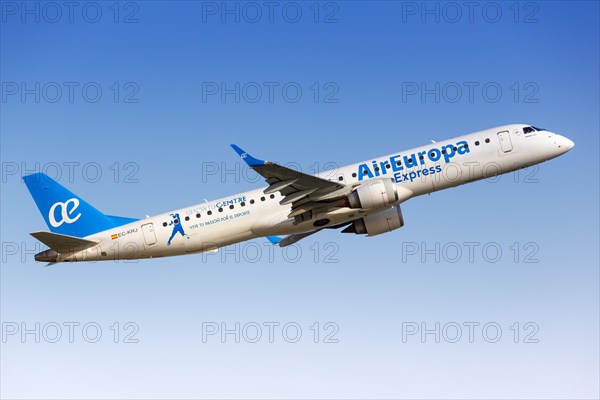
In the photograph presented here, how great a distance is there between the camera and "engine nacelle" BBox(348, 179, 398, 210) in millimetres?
51219

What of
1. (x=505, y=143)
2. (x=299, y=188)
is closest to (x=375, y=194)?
(x=299, y=188)

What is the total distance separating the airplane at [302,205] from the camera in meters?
52.2

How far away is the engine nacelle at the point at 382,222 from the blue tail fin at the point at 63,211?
15566 millimetres

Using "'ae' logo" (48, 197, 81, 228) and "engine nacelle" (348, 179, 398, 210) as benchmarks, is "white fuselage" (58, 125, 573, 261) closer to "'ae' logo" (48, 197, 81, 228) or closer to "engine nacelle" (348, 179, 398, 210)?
"engine nacelle" (348, 179, 398, 210)

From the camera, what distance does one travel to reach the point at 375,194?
5119 centimetres

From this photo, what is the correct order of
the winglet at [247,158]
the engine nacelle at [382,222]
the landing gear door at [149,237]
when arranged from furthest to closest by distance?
the engine nacelle at [382,222] → the landing gear door at [149,237] → the winglet at [247,158]

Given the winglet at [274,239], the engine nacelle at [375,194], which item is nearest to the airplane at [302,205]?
the engine nacelle at [375,194]

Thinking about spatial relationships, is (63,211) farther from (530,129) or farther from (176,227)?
(530,129)

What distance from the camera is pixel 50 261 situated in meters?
54.5

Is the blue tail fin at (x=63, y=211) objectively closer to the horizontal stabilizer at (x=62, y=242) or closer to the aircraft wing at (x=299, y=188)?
the horizontal stabilizer at (x=62, y=242)

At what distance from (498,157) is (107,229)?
84.3 feet

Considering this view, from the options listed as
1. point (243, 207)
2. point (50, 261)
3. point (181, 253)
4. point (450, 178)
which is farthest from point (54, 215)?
point (450, 178)

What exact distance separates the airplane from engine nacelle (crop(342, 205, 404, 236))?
0.07 metres

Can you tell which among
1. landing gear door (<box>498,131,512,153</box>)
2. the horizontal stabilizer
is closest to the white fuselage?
landing gear door (<box>498,131,512,153</box>)
